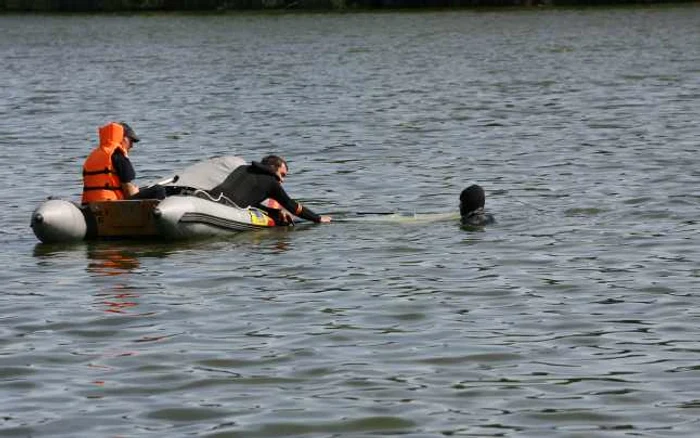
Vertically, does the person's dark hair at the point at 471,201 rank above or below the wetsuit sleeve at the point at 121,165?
below

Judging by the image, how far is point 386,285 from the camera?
15688 mm

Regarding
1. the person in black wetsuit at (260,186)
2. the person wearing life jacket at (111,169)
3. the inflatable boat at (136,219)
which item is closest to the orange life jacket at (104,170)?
the person wearing life jacket at (111,169)

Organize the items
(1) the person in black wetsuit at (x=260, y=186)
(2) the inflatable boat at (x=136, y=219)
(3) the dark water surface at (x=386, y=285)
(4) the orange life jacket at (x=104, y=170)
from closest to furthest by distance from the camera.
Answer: (3) the dark water surface at (x=386, y=285) < (2) the inflatable boat at (x=136, y=219) < (4) the orange life jacket at (x=104, y=170) < (1) the person in black wetsuit at (x=260, y=186)

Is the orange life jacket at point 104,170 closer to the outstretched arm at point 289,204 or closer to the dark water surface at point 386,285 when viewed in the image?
the dark water surface at point 386,285

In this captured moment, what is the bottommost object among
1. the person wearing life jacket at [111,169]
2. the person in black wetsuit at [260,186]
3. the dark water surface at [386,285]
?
the dark water surface at [386,285]

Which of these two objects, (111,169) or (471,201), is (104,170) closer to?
(111,169)

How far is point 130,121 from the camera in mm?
36000

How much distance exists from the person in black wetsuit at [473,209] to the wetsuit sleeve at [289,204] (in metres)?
1.83

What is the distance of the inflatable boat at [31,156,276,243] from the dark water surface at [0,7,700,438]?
0.18 m

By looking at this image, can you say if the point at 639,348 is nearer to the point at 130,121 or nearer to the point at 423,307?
the point at 423,307

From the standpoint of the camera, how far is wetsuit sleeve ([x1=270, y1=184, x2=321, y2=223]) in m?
19.5

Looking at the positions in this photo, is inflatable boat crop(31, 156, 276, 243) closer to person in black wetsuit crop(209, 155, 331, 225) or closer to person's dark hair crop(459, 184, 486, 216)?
person in black wetsuit crop(209, 155, 331, 225)

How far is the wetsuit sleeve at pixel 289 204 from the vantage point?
769 inches

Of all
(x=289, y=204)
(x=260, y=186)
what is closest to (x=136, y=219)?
(x=260, y=186)
